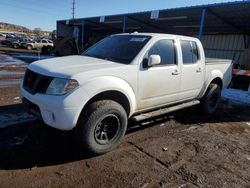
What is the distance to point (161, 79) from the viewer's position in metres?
4.53

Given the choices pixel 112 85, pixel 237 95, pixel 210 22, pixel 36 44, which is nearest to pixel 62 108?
pixel 112 85

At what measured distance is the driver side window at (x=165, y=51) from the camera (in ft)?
14.9

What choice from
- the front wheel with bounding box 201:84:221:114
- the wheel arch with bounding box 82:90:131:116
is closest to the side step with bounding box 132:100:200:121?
the wheel arch with bounding box 82:90:131:116

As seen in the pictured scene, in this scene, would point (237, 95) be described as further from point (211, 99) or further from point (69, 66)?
point (69, 66)

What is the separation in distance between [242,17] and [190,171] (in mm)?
14219

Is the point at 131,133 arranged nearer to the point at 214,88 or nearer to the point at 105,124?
the point at 105,124

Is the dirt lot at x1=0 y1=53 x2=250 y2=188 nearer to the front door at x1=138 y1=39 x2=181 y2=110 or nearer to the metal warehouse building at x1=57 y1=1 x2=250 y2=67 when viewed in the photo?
the front door at x1=138 y1=39 x2=181 y2=110

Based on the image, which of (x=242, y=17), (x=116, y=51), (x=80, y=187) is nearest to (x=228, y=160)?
(x=80, y=187)

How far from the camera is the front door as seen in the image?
14.0 ft

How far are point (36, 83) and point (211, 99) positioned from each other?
480 centimetres

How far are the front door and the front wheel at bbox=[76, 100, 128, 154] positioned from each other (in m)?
0.61

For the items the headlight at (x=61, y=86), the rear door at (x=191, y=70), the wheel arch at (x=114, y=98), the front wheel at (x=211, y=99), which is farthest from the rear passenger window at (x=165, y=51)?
the front wheel at (x=211, y=99)

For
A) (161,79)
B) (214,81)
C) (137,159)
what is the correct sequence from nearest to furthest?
(137,159), (161,79), (214,81)

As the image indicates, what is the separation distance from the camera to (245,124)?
600 cm
